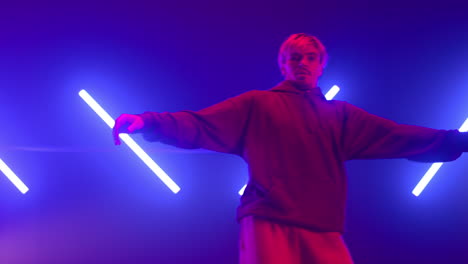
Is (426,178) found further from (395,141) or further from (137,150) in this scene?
(137,150)

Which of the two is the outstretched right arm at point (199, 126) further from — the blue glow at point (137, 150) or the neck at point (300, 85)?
the blue glow at point (137, 150)

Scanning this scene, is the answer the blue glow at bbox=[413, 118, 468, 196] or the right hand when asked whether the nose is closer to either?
the right hand

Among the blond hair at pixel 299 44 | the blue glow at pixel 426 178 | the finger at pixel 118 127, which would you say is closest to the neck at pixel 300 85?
the blond hair at pixel 299 44

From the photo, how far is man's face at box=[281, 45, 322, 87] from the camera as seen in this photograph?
1761 mm

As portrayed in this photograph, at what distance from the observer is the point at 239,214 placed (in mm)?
1534

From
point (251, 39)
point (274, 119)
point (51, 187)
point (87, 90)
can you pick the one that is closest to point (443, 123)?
point (251, 39)

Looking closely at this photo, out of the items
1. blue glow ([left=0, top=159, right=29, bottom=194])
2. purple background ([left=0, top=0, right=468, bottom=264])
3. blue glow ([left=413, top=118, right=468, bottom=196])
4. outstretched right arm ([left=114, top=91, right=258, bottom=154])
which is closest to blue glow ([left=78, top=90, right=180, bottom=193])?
purple background ([left=0, top=0, right=468, bottom=264])

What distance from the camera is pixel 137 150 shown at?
101 inches

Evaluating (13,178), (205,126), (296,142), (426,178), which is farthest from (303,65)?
(13,178)

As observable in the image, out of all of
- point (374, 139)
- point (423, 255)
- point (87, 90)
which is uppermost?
point (87, 90)

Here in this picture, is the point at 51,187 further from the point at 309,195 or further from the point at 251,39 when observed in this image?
the point at 309,195

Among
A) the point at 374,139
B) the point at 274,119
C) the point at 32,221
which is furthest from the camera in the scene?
the point at 32,221

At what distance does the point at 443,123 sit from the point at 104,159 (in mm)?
1867

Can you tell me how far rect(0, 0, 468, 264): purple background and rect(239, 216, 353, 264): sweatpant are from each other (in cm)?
114
